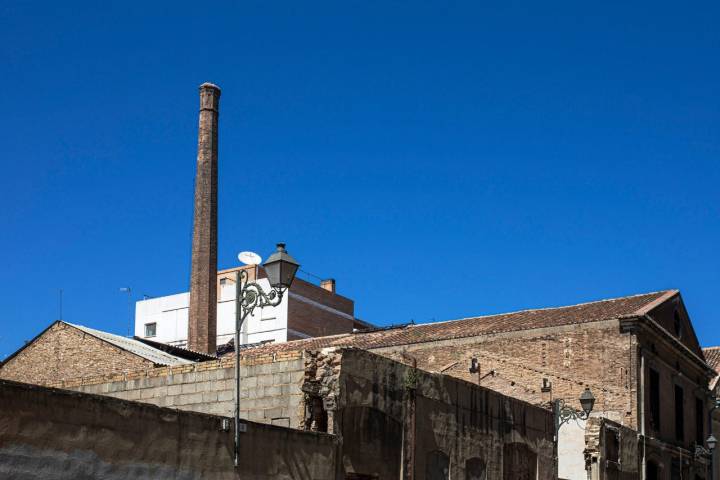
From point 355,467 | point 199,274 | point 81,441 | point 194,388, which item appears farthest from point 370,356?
point 199,274

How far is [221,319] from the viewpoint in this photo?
52.1m

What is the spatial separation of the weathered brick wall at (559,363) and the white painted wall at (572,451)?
6.51 ft

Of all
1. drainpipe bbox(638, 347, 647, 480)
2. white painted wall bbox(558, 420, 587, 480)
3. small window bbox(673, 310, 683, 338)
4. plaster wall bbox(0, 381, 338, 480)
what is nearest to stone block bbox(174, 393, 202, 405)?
plaster wall bbox(0, 381, 338, 480)

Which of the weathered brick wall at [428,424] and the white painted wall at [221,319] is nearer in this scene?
the weathered brick wall at [428,424]

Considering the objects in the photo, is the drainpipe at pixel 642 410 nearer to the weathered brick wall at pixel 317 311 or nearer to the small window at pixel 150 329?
the weathered brick wall at pixel 317 311

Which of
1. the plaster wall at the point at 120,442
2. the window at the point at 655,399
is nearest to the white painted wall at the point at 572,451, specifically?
the window at the point at 655,399

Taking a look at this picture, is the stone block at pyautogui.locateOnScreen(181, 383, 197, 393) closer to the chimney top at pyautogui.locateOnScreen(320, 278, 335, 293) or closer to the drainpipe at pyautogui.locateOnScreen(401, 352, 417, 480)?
the drainpipe at pyautogui.locateOnScreen(401, 352, 417, 480)

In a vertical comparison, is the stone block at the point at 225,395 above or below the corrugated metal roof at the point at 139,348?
below

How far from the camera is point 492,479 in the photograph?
64.2ft

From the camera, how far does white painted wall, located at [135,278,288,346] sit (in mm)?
50250

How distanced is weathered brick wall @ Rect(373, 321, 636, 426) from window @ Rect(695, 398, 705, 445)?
24.5ft

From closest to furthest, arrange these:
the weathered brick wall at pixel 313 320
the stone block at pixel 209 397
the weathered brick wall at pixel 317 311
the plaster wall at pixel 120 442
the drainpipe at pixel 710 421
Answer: the plaster wall at pixel 120 442, the stone block at pixel 209 397, the drainpipe at pixel 710 421, the weathered brick wall at pixel 313 320, the weathered brick wall at pixel 317 311

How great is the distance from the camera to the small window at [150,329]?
55.9 meters

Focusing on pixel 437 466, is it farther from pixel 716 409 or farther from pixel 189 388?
pixel 716 409
